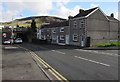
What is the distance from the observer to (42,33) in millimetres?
46969

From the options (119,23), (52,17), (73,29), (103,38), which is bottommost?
(103,38)

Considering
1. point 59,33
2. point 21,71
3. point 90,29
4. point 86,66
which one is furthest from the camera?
point 59,33

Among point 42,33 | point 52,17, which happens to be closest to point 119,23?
point 42,33

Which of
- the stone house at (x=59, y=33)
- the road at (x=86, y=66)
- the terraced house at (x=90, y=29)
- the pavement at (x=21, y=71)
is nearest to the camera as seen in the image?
the pavement at (x=21, y=71)

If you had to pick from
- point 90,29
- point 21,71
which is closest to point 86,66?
point 21,71

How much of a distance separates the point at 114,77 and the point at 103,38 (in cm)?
2305

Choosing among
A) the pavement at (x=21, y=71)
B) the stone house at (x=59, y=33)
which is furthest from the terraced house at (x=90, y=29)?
the pavement at (x=21, y=71)

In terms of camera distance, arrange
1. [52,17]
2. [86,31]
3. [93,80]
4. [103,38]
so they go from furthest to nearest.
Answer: [52,17]
[103,38]
[86,31]
[93,80]

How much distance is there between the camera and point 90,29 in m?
25.4

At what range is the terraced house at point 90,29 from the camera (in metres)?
24.8

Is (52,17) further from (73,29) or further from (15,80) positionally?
(15,80)

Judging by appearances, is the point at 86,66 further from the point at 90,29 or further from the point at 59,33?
the point at 59,33

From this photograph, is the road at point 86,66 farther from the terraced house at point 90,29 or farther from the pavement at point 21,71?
the terraced house at point 90,29

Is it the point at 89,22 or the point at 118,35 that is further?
the point at 118,35
